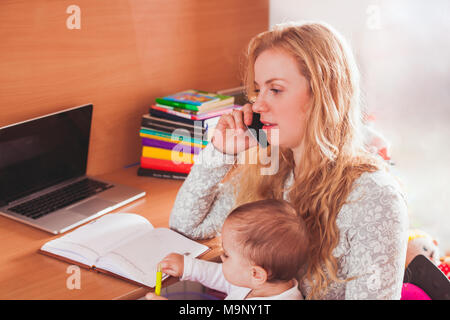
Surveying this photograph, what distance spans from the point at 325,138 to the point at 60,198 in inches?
34.0

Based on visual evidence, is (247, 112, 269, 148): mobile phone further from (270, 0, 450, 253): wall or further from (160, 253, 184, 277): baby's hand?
(270, 0, 450, 253): wall

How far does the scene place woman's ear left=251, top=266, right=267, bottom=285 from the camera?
1.17 meters

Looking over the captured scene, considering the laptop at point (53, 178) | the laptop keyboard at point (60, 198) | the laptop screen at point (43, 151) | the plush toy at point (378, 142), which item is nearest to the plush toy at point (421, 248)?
the plush toy at point (378, 142)

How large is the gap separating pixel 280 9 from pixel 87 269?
5.12 feet

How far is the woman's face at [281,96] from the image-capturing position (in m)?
1.24

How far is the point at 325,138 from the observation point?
1.26 m

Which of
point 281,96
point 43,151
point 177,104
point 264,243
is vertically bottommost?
point 264,243

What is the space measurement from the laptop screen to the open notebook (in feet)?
0.93

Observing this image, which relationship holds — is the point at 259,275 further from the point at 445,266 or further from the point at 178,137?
the point at 445,266

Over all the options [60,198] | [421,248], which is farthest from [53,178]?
[421,248]

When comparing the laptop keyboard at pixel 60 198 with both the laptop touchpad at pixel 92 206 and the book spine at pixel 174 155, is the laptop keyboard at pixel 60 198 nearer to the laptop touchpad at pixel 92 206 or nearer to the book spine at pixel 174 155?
the laptop touchpad at pixel 92 206
